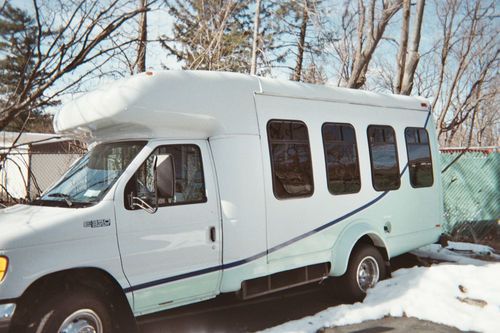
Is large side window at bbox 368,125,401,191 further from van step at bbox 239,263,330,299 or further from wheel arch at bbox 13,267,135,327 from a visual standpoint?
wheel arch at bbox 13,267,135,327

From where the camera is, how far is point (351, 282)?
580cm

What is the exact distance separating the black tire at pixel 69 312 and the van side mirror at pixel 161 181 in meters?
0.89

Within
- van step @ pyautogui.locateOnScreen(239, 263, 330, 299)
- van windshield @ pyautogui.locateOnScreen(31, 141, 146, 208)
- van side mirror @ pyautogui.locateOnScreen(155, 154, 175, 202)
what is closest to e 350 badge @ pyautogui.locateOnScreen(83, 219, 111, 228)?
van windshield @ pyautogui.locateOnScreen(31, 141, 146, 208)

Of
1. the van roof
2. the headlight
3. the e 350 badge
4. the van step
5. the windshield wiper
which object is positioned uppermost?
the van roof

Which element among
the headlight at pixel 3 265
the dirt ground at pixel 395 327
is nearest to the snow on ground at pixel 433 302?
the dirt ground at pixel 395 327

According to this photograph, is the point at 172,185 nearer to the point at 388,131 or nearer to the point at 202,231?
the point at 202,231

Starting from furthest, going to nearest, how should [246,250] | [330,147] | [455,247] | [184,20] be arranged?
[184,20] < [455,247] < [330,147] < [246,250]

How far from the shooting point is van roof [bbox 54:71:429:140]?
436cm

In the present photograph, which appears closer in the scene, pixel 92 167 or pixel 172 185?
pixel 172 185

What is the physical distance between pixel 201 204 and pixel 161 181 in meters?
0.60

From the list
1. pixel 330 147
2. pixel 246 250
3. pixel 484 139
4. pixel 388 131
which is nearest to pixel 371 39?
pixel 388 131

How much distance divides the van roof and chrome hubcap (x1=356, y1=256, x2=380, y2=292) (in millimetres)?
2596

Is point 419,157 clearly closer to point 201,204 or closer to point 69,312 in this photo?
point 201,204

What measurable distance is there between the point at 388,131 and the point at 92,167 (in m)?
4.28
